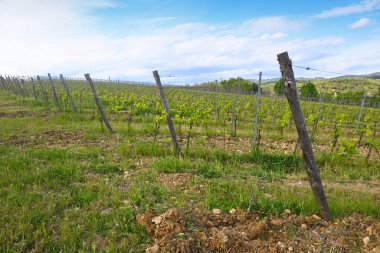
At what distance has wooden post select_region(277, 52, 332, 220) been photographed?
327 centimetres

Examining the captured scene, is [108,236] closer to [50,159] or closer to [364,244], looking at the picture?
[364,244]

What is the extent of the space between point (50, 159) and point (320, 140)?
8662 millimetres

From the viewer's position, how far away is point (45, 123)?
416 inches

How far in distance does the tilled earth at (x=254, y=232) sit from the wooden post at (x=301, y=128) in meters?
0.23

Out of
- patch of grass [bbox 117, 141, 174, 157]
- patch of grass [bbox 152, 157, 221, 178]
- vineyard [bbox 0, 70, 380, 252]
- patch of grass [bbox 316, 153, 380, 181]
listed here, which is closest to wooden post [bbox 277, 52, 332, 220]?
vineyard [bbox 0, 70, 380, 252]

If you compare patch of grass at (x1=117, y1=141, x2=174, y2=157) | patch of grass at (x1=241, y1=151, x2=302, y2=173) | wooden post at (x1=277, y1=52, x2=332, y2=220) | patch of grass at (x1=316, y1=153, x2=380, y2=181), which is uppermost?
wooden post at (x1=277, y1=52, x2=332, y2=220)

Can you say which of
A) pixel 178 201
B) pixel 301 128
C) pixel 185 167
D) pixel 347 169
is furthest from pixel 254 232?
pixel 347 169

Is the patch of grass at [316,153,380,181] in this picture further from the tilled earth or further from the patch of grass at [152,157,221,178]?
the patch of grass at [152,157,221,178]

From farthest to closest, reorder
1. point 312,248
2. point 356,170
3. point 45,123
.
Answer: point 45,123, point 356,170, point 312,248

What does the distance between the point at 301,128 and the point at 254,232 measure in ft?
4.80

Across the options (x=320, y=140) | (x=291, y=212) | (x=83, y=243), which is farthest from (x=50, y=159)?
(x=320, y=140)

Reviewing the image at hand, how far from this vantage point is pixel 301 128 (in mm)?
3371

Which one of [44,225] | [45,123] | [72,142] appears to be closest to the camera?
[44,225]

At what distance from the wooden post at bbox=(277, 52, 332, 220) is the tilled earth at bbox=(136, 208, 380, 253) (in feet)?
0.75
